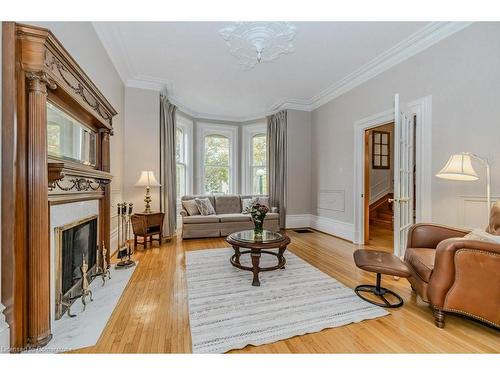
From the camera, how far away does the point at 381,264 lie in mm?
2057

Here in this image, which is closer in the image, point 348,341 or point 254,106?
point 348,341

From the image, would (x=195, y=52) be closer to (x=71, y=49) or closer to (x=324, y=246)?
(x=71, y=49)

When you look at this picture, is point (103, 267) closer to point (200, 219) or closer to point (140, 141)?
point (200, 219)

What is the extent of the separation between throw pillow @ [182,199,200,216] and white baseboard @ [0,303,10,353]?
3.47 m

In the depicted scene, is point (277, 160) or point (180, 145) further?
point (180, 145)

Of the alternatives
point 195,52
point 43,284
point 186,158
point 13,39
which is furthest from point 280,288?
point 186,158

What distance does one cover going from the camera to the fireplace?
1.78 meters

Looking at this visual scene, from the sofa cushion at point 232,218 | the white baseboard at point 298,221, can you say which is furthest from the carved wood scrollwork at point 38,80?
the white baseboard at point 298,221

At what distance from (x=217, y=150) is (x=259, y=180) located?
56.5 inches

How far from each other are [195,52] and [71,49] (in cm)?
163

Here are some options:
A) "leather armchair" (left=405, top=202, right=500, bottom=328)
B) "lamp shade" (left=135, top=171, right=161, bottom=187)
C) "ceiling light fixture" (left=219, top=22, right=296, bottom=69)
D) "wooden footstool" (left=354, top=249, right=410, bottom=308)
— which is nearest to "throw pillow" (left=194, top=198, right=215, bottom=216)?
"lamp shade" (left=135, top=171, right=161, bottom=187)

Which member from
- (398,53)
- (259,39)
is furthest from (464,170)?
(259,39)

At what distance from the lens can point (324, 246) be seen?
403 centimetres

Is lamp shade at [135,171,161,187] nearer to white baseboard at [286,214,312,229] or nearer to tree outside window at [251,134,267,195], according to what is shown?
white baseboard at [286,214,312,229]
